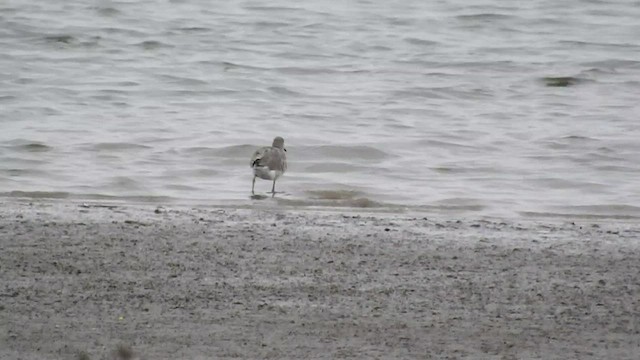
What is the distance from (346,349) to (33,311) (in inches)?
65.0

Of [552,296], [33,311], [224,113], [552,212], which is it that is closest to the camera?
[33,311]

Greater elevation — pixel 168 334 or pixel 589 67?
pixel 589 67

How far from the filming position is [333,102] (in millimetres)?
17250

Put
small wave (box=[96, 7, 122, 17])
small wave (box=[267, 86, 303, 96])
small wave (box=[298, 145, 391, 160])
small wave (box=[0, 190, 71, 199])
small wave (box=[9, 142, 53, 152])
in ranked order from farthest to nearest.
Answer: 1. small wave (box=[96, 7, 122, 17])
2. small wave (box=[267, 86, 303, 96])
3. small wave (box=[298, 145, 391, 160])
4. small wave (box=[9, 142, 53, 152])
5. small wave (box=[0, 190, 71, 199])

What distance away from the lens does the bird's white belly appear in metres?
11.9

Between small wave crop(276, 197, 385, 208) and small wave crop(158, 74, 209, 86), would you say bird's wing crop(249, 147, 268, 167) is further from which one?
small wave crop(158, 74, 209, 86)

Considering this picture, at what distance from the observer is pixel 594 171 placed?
13.3 metres

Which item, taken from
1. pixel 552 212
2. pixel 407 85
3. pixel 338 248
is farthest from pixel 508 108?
pixel 338 248

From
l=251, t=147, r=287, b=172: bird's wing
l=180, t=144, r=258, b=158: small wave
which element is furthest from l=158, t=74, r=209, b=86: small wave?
l=251, t=147, r=287, b=172: bird's wing

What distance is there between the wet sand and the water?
5.31 feet

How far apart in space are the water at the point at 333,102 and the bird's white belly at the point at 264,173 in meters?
0.18

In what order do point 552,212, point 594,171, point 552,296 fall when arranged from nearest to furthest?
point 552,296, point 552,212, point 594,171

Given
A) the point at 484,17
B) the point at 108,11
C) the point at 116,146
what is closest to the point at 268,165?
the point at 116,146

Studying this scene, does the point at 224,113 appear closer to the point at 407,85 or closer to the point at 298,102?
the point at 298,102
